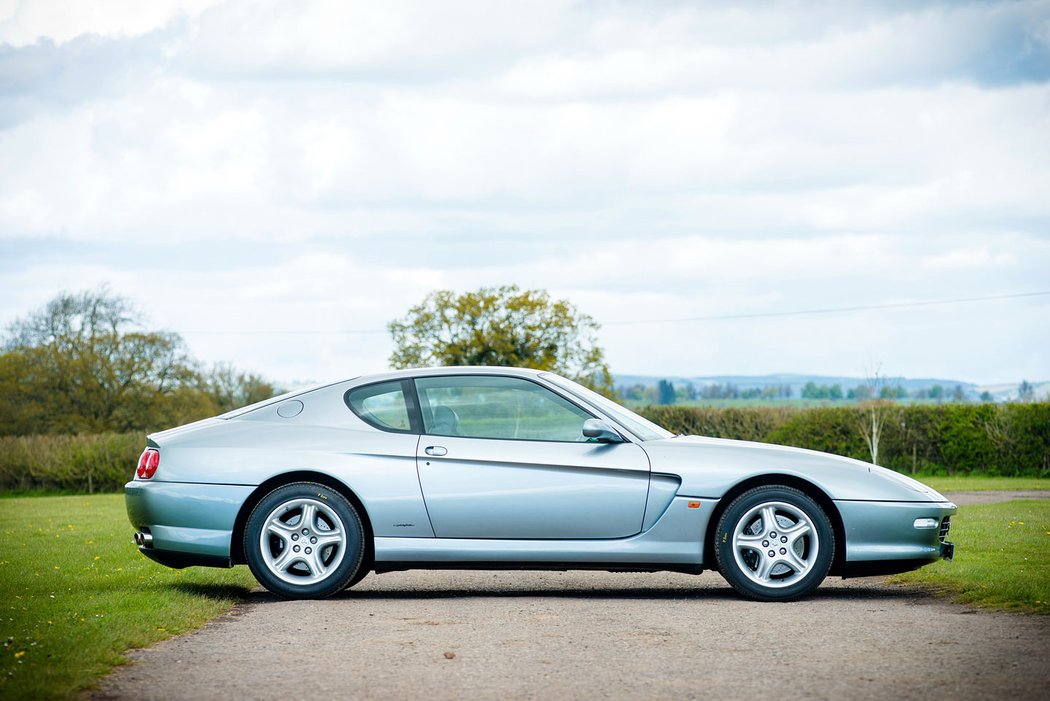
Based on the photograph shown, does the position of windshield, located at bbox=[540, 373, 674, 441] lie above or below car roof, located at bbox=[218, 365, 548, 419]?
below

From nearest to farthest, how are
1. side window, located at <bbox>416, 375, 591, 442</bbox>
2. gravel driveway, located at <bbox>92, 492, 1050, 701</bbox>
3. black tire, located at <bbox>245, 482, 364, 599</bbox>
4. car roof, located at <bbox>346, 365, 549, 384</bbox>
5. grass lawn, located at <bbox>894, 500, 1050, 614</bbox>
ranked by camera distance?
1. gravel driveway, located at <bbox>92, 492, 1050, 701</bbox>
2. grass lawn, located at <bbox>894, 500, 1050, 614</bbox>
3. black tire, located at <bbox>245, 482, 364, 599</bbox>
4. side window, located at <bbox>416, 375, 591, 442</bbox>
5. car roof, located at <bbox>346, 365, 549, 384</bbox>

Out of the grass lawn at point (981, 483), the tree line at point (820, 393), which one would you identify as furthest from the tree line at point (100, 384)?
the grass lawn at point (981, 483)

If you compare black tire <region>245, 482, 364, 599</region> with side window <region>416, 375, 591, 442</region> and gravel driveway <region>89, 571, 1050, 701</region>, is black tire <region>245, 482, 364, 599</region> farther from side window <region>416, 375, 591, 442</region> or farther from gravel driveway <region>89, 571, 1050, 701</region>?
side window <region>416, 375, 591, 442</region>

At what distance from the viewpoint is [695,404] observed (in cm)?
3353

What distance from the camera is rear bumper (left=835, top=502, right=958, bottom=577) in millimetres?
7660

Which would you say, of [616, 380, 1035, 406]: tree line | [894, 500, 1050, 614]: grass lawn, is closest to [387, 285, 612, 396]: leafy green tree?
[616, 380, 1035, 406]: tree line

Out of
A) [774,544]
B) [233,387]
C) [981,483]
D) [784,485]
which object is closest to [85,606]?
[774,544]

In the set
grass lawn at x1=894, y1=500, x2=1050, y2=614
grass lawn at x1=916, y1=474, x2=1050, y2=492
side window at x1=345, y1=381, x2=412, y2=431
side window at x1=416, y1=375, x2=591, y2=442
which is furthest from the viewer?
grass lawn at x1=916, y1=474, x2=1050, y2=492

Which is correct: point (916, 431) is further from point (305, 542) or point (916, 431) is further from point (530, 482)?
point (305, 542)

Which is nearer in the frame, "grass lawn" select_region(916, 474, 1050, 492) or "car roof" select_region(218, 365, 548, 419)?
"car roof" select_region(218, 365, 548, 419)

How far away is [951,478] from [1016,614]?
70.1 feet

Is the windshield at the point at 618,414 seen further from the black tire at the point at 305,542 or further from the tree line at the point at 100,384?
the tree line at the point at 100,384

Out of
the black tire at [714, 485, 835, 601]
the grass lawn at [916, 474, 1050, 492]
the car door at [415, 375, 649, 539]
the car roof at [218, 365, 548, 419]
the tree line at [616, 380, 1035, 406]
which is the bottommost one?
the grass lawn at [916, 474, 1050, 492]

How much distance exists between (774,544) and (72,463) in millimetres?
33187
